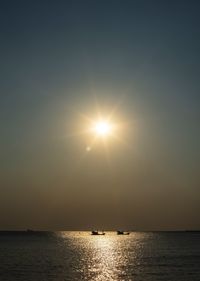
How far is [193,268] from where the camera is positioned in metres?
86.2

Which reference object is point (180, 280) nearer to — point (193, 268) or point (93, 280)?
point (93, 280)

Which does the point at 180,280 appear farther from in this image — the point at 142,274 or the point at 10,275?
the point at 10,275

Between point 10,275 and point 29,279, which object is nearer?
point 29,279

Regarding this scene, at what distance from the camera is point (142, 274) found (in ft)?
255

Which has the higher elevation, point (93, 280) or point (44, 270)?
point (44, 270)

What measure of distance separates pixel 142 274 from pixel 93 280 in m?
9.79

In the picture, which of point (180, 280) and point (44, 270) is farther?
point (44, 270)

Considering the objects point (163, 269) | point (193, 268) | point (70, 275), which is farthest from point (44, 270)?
point (193, 268)

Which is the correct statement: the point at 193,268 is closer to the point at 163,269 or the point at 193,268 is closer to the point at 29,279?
the point at 163,269

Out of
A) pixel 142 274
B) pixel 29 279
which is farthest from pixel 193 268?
pixel 29 279

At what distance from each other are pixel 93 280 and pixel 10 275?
504 inches

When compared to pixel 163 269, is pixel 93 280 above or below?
below

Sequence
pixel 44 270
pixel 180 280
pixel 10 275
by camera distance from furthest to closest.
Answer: pixel 44 270, pixel 10 275, pixel 180 280

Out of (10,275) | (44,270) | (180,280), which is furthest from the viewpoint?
(44,270)
